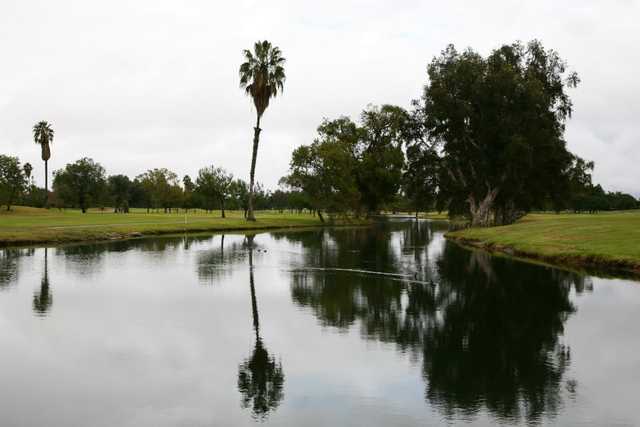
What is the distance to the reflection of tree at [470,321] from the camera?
11.2 m

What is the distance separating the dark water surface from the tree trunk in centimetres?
3249

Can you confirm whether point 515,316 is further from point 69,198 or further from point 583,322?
point 69,198

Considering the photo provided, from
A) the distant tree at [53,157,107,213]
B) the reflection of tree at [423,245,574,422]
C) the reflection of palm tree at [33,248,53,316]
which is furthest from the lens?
the distant tree at [53,157,107,213]

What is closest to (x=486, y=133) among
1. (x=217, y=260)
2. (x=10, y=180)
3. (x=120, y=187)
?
(x=217, y=260)

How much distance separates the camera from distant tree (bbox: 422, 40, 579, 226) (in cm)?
5547

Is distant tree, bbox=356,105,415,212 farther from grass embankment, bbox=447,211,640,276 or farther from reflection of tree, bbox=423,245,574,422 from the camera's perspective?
reflection of tree, bbox=423,245,574,422

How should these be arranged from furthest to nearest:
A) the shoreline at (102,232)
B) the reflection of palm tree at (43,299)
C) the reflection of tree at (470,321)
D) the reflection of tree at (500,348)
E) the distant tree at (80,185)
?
the distant tree at (80,185) < the shoreline at (102,232) < the reflection of palm tree at (43,299) < the reflection of tree at (470,321) < the reflection of tree at (500,348)

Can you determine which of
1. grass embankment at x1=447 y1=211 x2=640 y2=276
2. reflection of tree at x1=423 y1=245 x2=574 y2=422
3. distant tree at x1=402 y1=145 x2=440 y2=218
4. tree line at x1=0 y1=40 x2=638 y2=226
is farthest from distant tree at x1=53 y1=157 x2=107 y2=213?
reflection of tree at x1=423 y1=245 x2=574 y2=422

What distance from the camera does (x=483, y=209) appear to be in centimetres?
6094

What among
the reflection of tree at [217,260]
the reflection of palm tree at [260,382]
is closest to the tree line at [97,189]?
the reflection of tree at [217,260]

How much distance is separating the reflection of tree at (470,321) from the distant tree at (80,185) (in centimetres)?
11551

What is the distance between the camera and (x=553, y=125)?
5972 cm

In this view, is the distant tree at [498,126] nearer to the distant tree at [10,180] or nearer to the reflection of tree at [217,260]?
the reflection of tree at [217,260]

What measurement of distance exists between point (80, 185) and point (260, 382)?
136 m
